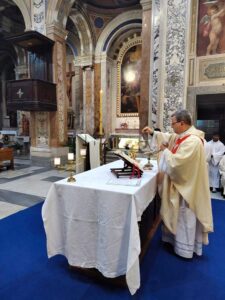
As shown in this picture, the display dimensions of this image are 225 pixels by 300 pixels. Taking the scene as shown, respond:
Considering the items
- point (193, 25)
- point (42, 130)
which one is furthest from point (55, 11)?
point (193, 25)

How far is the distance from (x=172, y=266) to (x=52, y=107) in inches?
289

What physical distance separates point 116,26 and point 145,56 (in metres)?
5.15

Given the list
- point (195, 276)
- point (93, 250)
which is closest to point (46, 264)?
point (93, 250)

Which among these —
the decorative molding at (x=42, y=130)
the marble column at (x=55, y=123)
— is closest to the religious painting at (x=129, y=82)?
the marble column at (x=55, y=123)

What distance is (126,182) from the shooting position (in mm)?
2379

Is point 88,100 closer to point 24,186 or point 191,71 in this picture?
point 191,71

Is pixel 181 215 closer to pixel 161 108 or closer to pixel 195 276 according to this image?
pixel 195 276

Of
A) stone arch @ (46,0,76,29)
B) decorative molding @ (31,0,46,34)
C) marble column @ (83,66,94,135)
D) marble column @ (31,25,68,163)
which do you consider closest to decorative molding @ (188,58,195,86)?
marble column @ (31,25,68,163)

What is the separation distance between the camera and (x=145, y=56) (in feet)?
23.6

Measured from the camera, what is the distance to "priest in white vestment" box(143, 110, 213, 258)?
8.27ft

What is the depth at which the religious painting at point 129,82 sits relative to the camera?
11734 millimetres

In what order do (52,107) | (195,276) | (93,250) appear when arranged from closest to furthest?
(93,250) → (195,276) → (52,107)

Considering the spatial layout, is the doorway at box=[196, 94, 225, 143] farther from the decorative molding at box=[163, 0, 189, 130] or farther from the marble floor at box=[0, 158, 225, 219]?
the marble floor at box=[0, 158, 225, 219]

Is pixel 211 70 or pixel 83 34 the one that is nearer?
pixel 211 70
